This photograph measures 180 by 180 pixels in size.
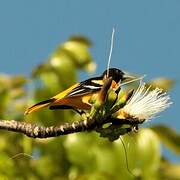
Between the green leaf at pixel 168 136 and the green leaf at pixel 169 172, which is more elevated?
the green leaf at pixel 168 136

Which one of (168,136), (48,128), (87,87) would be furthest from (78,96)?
(168,136)

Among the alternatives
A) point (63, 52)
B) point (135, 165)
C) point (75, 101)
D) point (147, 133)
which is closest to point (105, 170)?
Result: point (135, 165)

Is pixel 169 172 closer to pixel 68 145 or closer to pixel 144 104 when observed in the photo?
pixel 68 145

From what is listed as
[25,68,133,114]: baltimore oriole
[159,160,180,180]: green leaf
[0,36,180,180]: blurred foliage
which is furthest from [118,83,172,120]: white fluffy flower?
[159,160,180,180]: green leaf

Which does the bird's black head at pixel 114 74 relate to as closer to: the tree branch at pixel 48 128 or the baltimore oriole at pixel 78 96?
the baltimore oriole at pixel 78 96

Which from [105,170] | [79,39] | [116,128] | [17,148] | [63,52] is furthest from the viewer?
[79,39]

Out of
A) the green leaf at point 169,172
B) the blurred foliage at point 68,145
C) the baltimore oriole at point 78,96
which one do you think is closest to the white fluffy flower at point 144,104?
the baltimore oriole at point 78,96

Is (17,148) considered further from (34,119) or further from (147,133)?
(147,133)

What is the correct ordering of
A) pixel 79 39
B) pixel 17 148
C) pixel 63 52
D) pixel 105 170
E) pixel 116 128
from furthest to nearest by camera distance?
pixel 79 39
pixel 63 52
pixel 17 148
pixel 105 170
pixel 116 128
